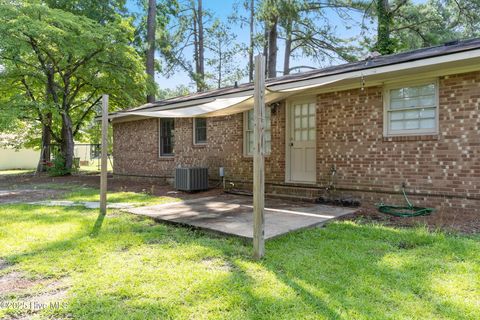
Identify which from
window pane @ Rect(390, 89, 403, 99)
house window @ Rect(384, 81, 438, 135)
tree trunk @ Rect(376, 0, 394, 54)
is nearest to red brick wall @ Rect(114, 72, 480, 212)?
house window @ Rect(384, 81, 438, 135)

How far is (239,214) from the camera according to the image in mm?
5941

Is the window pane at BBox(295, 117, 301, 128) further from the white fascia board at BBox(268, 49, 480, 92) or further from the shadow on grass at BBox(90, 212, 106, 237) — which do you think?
the shadow on grass at BBox(90, 212, 106, 237)

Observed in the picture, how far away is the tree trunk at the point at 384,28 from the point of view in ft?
50.0

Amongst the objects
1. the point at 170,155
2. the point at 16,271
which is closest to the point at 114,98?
the point at 170,155

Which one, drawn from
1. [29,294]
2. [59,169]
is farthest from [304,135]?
[59,169]

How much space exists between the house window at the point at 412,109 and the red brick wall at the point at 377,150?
134 mm

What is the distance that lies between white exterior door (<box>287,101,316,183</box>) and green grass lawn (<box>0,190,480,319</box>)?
119 inches

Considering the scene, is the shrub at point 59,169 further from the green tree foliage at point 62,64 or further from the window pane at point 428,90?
the window pane at point 428,90

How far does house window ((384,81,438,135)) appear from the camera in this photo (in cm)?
617

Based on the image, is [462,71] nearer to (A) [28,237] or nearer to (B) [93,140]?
(A) [28,237]

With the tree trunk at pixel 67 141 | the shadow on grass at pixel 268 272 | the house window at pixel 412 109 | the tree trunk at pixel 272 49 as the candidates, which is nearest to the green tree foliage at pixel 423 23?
the tree trunk at pixel 272 49

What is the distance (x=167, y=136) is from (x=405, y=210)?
27.0 ft

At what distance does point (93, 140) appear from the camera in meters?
22.4

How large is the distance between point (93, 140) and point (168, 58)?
7.66 meters
